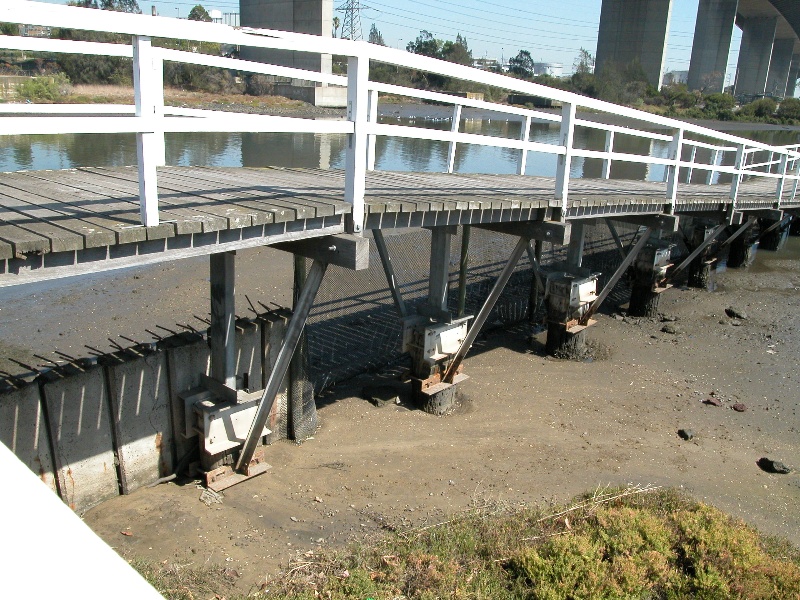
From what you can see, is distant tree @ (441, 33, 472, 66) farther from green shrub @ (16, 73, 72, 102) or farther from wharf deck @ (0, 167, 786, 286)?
wharf deck @ (0, 167, 786, 286)

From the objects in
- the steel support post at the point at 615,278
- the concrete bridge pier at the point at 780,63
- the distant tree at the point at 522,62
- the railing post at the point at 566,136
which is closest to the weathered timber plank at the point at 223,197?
the railing post at the point at 566,136

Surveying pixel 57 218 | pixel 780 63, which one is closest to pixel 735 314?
pixel 57 218

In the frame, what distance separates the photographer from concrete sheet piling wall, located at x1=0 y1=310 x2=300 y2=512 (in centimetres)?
473

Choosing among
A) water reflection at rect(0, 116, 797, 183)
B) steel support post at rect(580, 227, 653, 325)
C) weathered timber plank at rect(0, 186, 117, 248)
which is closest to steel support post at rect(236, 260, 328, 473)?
weathered timber plank at rect(0, 186, 117, 248)

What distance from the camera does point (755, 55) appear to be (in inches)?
3654

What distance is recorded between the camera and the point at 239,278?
11.0 meters

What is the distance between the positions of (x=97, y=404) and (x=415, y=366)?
325 centimetres

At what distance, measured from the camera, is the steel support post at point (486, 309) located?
7234 mm

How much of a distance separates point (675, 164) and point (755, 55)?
328 feet

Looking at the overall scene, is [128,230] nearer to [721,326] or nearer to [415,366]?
[415,366]

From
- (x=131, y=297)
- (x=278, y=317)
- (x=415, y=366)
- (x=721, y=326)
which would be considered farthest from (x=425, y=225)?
(x=721, y=326)

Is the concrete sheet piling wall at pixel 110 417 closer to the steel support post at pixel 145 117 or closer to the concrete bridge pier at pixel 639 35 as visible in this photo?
the steel support post at pixel 145 117

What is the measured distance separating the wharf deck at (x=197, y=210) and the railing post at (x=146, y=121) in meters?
0.12

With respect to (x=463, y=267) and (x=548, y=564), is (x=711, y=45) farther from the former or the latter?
(x=548, y=564)
